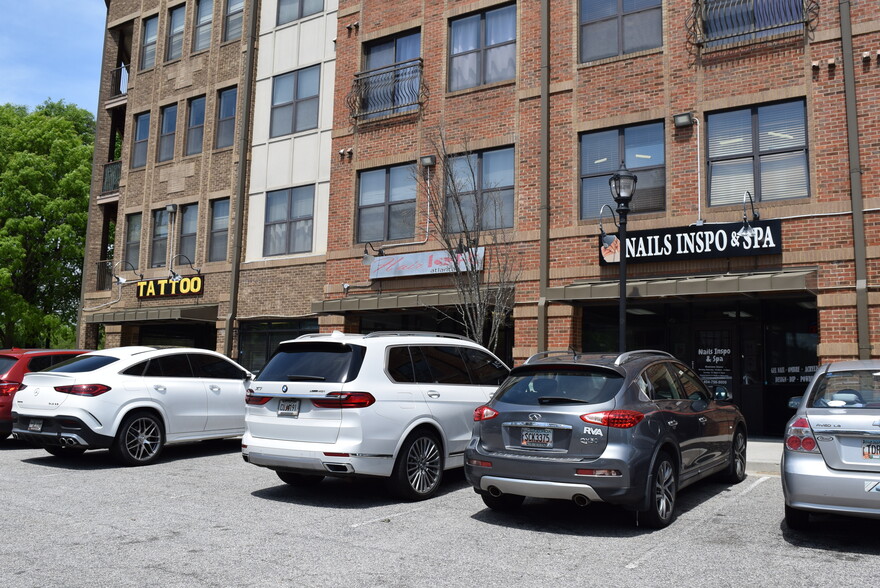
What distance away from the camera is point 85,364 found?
10.8 m

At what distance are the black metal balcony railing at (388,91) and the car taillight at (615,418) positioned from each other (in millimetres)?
12064

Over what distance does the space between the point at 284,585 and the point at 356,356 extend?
3.29 m

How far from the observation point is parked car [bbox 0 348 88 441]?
11.7 meters

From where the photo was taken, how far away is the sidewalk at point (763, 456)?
33.4ft

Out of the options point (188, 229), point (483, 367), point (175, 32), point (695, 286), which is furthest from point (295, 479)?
point (175, 32)

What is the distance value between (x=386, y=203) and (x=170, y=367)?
25.0 ft

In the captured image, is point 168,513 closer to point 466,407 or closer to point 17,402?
point 466,407

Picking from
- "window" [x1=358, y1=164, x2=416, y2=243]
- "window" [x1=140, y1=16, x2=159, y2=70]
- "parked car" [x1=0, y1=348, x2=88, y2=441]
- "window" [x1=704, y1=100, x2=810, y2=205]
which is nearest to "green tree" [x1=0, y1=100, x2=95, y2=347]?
"window" [x1=140, y1=16, x2=159, y2=70]

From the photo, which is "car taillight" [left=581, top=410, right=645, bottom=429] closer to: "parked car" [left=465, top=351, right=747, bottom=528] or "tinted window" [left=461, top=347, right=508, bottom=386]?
"parked car" [left=465, top=351, right=747, bottom=528]

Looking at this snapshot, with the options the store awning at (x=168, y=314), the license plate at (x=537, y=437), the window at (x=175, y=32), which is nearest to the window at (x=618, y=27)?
the license plate at (x=537, y=437)

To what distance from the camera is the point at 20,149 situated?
3197 centimetres

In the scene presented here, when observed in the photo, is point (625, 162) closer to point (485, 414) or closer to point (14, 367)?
point (485, 414)

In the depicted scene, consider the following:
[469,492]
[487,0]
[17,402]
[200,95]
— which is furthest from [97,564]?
[200,95]

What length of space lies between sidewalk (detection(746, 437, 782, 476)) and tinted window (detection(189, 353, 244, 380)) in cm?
770
